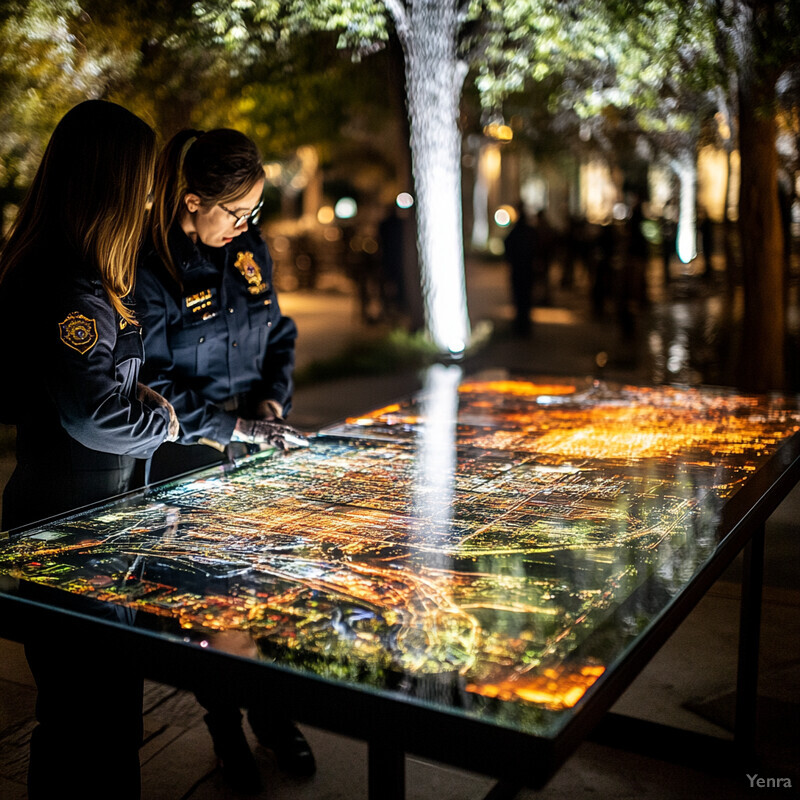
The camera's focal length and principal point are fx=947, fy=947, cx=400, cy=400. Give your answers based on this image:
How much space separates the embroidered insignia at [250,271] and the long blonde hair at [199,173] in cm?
27

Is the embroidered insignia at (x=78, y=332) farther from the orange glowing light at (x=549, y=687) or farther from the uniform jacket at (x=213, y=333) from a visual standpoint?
the orange glowing light at (x=549, y=687)

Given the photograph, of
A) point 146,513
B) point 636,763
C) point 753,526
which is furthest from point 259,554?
point 636,763

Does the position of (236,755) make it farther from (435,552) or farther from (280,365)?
(280,365)

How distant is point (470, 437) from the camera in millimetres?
3189

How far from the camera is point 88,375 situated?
2.17m

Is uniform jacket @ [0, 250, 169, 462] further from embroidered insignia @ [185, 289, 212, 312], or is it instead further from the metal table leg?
the metal table leg

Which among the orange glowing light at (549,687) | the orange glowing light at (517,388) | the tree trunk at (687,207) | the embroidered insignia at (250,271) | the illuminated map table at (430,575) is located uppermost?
the tree trunk at (687,207)

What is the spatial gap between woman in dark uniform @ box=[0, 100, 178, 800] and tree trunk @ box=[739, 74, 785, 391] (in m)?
5.97

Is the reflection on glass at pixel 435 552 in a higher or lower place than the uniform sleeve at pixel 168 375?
lower

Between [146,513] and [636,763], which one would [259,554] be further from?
[636,763]

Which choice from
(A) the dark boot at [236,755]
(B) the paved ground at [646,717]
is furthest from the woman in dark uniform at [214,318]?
(B) the paved ground at [646,717]

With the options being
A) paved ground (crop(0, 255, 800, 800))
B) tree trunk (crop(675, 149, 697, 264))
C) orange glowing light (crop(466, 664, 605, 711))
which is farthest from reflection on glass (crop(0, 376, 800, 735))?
tree trunk (crop(675, 149, 697, 264))

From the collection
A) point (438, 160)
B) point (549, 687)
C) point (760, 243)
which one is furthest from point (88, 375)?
point (438, 160)

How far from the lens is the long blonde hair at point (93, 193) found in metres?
2.21
